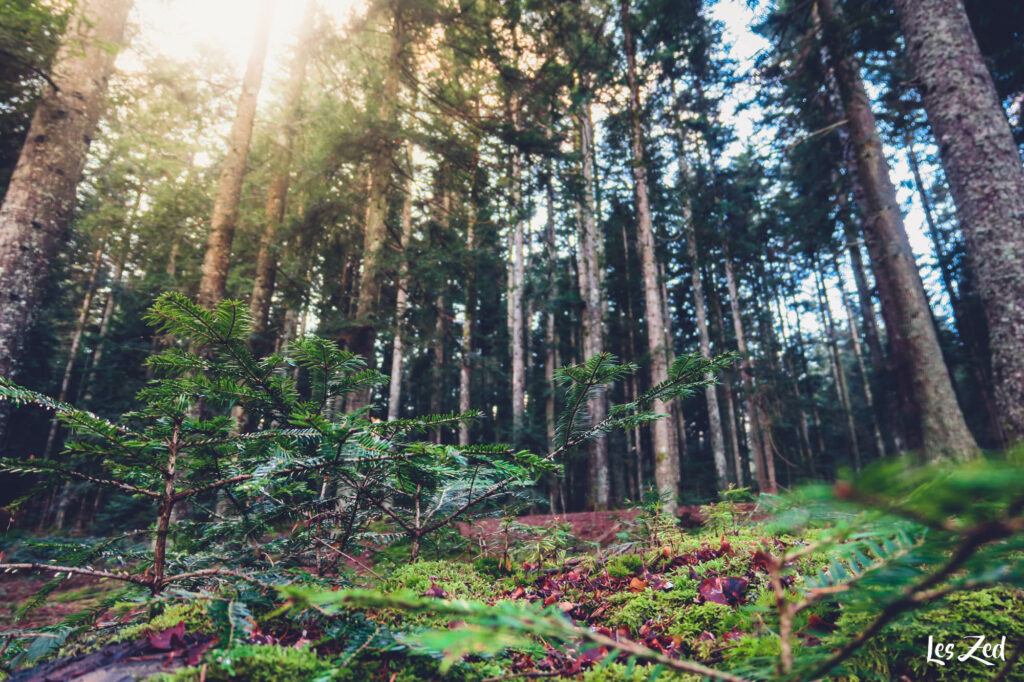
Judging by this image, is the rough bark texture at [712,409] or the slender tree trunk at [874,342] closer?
the slender tree trunk at [874,342]

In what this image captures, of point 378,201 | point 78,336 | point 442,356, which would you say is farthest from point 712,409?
point 78,336

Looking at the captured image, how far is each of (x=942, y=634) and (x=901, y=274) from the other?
7.39 metres

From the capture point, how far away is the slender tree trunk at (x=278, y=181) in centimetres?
823

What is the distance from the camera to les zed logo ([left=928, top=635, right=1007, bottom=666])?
4.14 feet

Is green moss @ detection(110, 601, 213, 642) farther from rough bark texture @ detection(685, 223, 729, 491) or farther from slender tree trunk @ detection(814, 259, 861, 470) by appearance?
slender tree trunk @ detection(814, 259, 861, 470)

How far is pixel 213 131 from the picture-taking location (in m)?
8.30

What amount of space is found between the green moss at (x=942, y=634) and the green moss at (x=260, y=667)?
1632 millimetres

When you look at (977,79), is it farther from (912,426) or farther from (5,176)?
(5,176)

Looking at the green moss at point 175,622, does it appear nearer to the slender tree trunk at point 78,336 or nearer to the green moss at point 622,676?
the green moss at point 622,676

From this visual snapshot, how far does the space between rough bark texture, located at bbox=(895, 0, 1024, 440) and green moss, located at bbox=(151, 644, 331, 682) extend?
6.69 metres

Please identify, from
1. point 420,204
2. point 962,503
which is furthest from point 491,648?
point 420,204

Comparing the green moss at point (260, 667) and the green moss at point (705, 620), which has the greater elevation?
the green moss at point (260, 667)

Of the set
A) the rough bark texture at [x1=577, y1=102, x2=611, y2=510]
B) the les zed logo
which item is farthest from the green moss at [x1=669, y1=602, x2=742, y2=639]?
the rough bark texture at [x1=577, y1=102, x2=611, y2=510]

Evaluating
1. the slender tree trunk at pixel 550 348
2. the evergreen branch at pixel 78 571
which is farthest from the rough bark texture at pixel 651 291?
the evergreen branch at pixel 78 571
